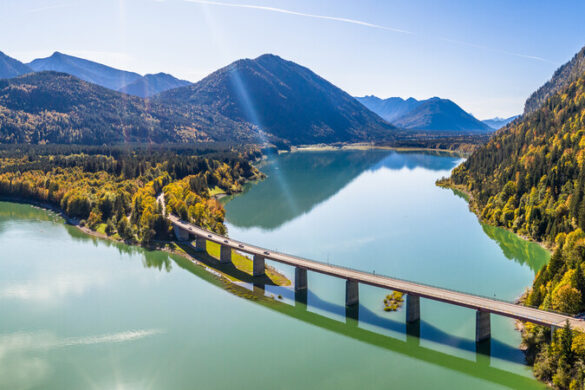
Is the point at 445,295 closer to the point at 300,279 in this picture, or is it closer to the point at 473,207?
the point at 300,279

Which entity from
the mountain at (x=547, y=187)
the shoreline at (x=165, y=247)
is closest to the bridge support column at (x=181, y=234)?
the shoreline at (x=165, y=247)

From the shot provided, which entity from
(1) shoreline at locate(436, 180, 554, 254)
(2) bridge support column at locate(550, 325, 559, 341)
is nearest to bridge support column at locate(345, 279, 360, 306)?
(2) bridge support column at locate(550, 325, 559, 341)

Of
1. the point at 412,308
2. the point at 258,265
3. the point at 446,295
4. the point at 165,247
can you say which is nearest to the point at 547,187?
the point at 446,295

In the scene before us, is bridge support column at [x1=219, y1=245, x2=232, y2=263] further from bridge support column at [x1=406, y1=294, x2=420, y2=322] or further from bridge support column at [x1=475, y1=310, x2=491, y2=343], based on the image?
bridge support column at [x1=475, y1=310, x2=491, y2=343]

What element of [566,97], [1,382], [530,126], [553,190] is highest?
[566,97]

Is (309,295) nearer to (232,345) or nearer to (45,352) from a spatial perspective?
(232,345)

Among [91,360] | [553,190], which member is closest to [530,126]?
[553,190]
